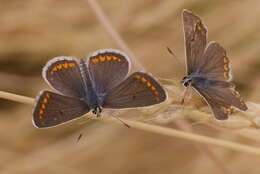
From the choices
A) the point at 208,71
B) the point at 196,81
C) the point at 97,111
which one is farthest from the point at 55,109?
the point at 208,71

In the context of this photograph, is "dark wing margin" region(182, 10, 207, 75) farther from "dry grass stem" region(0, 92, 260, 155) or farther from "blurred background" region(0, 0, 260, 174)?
"blurred background" region(0, 0, 260, 174)

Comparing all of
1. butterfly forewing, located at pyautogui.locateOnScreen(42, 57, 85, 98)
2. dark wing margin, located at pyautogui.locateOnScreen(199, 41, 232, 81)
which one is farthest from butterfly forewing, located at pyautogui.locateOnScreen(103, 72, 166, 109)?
dark wing margin, located at pyautogui.locateOnScreen(199, 41, 232, 81)

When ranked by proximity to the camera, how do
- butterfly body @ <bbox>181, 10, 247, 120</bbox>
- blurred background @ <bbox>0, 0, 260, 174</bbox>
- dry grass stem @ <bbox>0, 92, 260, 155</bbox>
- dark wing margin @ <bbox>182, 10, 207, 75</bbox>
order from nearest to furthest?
dry grass stem @ <bbox>0, 92, 260, 155</bbox>, butterfly body @ <bbox>181, 10, 247, 120</bbox>, dark wing margin @ <bbox>182, 10, 207, 75</bbox>, blurred background @ <bbox>0, 0, 260, 174</bbox>

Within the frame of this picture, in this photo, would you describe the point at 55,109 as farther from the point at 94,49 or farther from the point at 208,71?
the point at 94,49

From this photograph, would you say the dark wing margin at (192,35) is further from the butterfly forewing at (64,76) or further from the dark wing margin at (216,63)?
the butterfly forewing at (64,76)

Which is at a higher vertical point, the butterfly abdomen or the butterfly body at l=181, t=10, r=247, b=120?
the butterfly abdomen

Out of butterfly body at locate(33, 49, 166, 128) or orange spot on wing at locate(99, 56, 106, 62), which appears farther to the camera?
orange spot on wing at locate(99, 56, 106, 62)

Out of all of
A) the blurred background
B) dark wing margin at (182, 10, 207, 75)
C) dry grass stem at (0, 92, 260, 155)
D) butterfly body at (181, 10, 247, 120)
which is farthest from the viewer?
the blurred background

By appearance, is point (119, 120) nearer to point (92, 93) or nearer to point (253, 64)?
point (92, 93)
